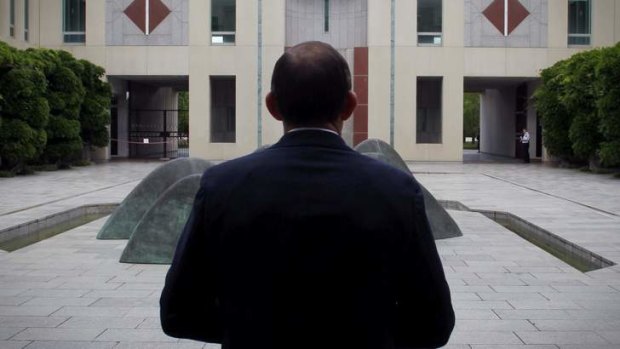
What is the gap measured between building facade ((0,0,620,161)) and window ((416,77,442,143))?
1922 millimetres

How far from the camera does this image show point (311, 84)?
6.87 ft

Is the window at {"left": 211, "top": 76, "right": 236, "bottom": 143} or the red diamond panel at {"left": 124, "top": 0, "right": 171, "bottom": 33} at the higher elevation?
the red diamond panel at {"left": 124, "top": 0, "right": 171, "bottom": 33}

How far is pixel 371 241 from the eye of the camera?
197cm

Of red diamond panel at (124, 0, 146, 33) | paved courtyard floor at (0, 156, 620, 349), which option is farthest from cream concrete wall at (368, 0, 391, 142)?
paved courtyard floor at (0, 156, 620, 349)

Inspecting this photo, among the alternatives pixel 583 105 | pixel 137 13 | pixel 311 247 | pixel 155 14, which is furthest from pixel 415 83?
pixel 311 247

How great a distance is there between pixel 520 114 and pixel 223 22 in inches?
595

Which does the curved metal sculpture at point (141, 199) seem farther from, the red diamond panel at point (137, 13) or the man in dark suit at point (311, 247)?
the red diamond panel at point (137, 13)

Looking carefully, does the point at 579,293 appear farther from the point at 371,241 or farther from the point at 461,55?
the point at 461,55

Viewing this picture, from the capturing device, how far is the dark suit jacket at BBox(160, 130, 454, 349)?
6.42ft

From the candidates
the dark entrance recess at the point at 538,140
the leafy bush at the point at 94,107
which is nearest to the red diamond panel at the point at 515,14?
the dark entrance recess at the point at 538,140

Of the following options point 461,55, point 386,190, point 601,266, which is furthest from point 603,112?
point 386,190

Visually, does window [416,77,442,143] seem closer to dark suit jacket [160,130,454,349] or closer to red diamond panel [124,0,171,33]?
red diamond panel [124,0,171,33]

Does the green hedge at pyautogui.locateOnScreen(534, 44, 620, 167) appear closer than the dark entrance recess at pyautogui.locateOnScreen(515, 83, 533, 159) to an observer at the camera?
Yes

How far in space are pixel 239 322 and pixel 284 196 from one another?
38 centimetres
